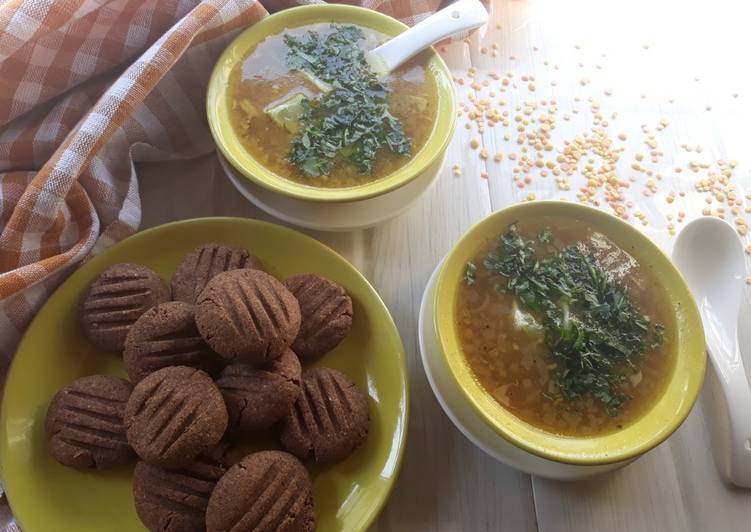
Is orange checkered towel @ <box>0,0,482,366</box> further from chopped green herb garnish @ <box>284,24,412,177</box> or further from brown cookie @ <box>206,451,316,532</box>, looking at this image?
brown cookie @ <box>206,451,316,532</box>

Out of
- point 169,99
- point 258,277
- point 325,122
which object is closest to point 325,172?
point 325,122

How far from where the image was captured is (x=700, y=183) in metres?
1.82

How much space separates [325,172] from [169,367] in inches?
21.8

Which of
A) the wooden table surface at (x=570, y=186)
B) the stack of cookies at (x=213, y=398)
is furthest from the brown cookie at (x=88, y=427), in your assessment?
the wooden table surface at (x=570, y=186)

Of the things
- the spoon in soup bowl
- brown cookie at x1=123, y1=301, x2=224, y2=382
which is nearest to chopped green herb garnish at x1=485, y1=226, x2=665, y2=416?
the spoon in soup bowl

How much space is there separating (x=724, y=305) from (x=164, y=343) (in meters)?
1.25

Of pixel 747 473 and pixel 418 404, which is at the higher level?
pixel 418 404

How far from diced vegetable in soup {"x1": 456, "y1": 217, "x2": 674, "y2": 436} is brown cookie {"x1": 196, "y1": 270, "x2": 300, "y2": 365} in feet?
1.16

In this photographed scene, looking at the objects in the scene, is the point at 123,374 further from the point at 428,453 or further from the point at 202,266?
the point at 428,453

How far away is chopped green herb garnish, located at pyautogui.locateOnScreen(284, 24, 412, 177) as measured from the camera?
156 centimetres

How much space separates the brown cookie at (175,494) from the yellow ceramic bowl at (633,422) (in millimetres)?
505

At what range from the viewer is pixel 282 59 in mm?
1683

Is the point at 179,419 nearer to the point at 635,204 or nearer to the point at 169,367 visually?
the point at 169,367

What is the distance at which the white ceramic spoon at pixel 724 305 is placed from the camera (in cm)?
139
